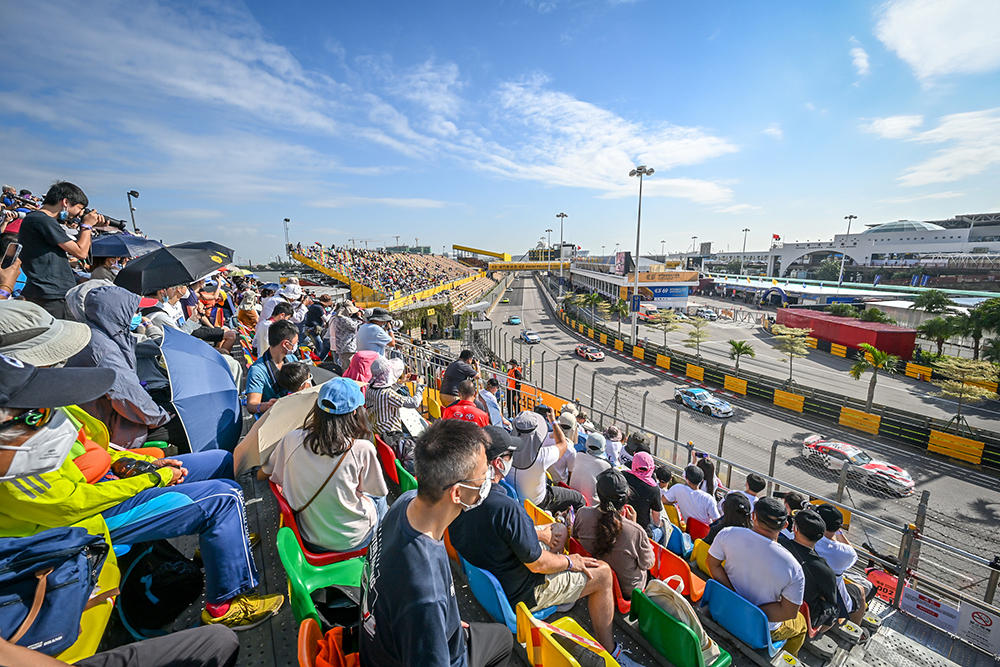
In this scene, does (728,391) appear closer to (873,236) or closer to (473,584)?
(473,584)

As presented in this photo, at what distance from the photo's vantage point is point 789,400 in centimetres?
1766

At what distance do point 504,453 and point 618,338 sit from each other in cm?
2813

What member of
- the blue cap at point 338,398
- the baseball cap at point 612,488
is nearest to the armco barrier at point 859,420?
the baseball cap at point 612,488

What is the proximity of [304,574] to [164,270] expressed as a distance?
12.5 feet

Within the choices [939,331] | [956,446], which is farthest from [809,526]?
[939,331]

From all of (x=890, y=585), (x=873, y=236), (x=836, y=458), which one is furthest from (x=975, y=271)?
(x=890, y=585)

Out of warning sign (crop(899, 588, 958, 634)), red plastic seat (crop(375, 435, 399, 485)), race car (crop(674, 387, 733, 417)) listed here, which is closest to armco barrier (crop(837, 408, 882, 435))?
race car (crop(674, 387, 733, 417))

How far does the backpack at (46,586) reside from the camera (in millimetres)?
1440

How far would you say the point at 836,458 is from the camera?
12727mm

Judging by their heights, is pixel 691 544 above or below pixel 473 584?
below

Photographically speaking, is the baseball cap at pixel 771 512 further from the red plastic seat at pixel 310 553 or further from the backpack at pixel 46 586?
the backpack at pixel 46 586

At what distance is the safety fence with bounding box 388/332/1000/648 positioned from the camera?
4.60m

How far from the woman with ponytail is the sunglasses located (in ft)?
9.36

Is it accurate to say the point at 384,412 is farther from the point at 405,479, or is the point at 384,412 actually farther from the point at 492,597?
the point at 492,597
